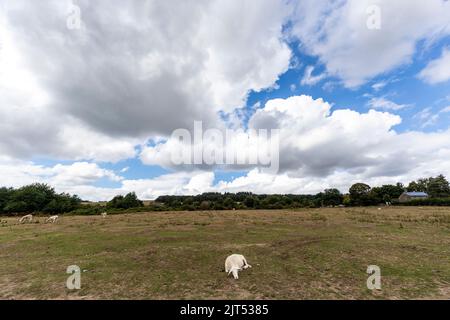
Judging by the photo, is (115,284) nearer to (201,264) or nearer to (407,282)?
(201,264)

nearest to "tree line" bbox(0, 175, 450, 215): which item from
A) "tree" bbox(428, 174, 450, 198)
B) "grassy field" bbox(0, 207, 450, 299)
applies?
"tree" bbox(428, 174, 450, 198)

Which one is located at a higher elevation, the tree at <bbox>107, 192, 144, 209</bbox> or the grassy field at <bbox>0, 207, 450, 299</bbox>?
the tree at <bbox>107, 192, 144, 209</bbox>

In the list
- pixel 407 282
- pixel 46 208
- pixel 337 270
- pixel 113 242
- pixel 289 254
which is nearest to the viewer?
pixel 407 282

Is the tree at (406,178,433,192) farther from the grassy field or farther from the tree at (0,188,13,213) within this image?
the tree at (0,188,13,213)

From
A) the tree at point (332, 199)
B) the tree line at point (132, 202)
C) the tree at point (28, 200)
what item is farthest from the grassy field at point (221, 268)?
the tree at point (332, 199)

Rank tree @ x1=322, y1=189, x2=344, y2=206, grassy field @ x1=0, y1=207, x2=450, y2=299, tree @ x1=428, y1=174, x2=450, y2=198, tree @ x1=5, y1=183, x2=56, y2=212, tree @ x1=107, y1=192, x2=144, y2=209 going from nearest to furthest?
1. grassy field @ x1=0, y1=207, x2=450, y2=299
2. tree @ x1=5, y1=183, x2=56, y2=212
3. tree @ x1=107, y1=192, x2=144, y2=209
4. tree @ x1=322, y1=189, x2=344, y2=206
5. tree @ x1=428, y1=174, x2=450, y2=198

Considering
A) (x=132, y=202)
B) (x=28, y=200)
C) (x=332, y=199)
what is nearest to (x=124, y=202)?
(x=132, y=202)

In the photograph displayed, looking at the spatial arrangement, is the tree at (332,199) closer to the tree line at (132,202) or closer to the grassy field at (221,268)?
the tree line at (132,202)

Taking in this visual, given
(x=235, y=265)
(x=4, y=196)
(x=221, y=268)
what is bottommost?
(x=221, y=268)

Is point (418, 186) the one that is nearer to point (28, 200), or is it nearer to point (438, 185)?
point (438, 185)
